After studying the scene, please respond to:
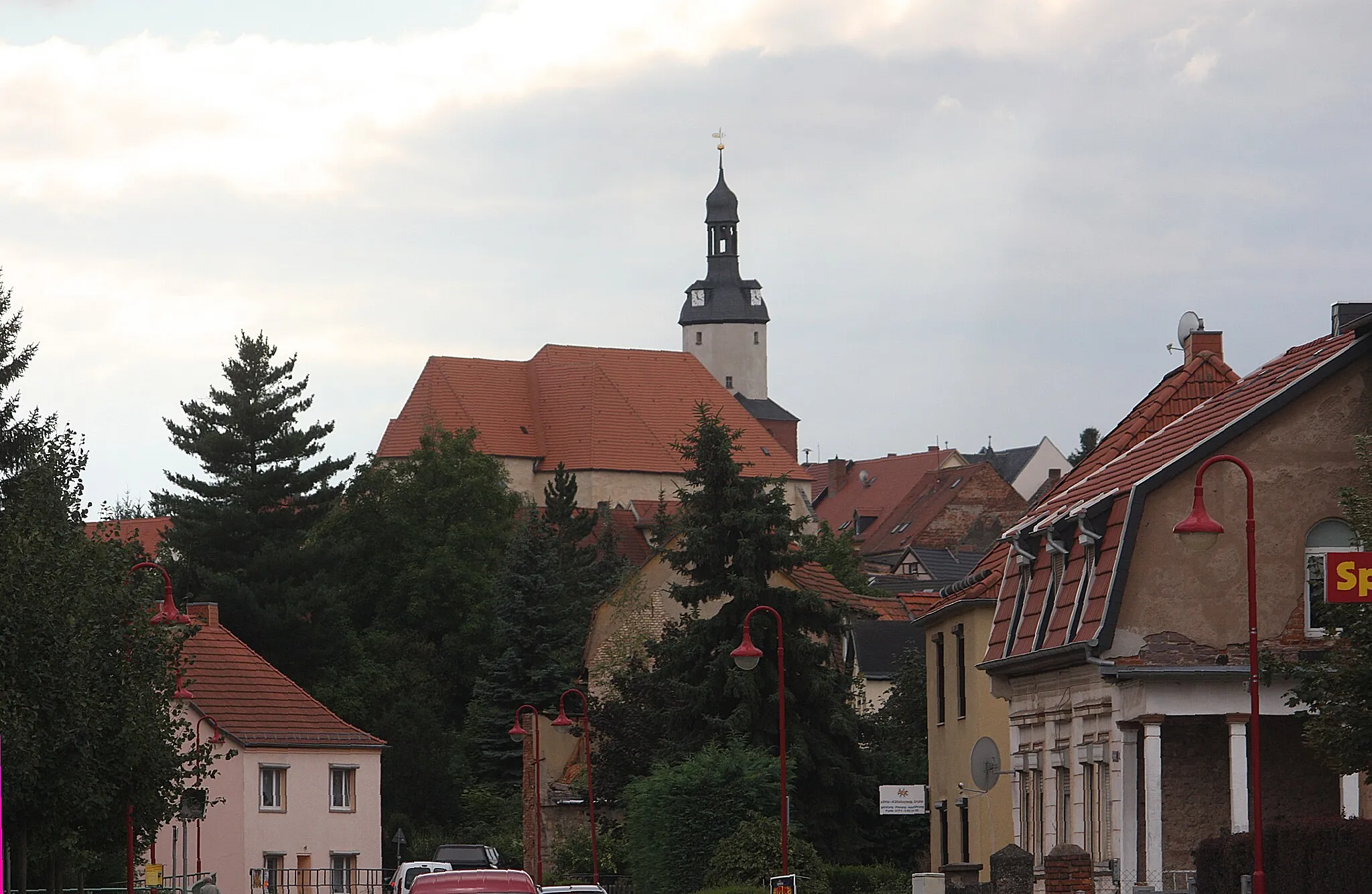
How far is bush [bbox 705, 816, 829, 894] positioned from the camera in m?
39.0

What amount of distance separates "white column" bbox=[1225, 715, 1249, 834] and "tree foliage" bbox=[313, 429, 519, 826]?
5090 centimetres

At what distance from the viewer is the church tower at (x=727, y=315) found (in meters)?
180

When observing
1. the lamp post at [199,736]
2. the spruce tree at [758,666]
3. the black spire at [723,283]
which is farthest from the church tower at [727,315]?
the spruce tree at [758,666]

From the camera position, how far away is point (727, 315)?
17962 cm

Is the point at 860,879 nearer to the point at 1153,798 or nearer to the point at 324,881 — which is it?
the point at 1153,798

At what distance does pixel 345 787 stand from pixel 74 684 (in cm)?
3620

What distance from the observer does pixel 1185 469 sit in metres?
28.5

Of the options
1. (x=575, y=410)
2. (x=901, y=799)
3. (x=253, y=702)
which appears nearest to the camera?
(x=901, y=799)

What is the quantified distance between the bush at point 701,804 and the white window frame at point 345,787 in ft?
77.9

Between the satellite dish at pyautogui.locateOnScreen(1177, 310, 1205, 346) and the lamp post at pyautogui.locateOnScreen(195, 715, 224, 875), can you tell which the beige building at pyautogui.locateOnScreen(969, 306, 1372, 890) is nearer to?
the satellite dish at pyautogui.locateOnScreen(1177, 310, 1205, 346)

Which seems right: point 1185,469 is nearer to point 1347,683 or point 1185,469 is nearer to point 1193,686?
point 1193,686

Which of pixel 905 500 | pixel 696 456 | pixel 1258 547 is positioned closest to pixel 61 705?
pixel 1258 547

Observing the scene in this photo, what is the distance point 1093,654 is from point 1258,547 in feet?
8.30

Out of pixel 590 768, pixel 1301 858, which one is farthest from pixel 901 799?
pixel 590 768
